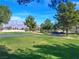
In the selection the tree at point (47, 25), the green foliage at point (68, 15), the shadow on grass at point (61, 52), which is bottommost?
the shadow on grass at point (61, 52)

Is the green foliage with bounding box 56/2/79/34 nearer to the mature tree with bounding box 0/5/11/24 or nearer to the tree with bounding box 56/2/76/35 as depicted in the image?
the tree with bounding box 56/2/76/35

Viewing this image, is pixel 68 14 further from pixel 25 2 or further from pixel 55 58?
pixel 25 2

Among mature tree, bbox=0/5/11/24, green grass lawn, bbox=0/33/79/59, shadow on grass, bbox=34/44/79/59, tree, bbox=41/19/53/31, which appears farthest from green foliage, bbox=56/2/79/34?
shadow on grass, bbox=34/44/79/59

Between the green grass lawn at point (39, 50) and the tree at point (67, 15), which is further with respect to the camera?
the tree at point (67, 15)

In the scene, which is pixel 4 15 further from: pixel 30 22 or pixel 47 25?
pixel 47 25

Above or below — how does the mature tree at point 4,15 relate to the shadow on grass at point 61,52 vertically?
above


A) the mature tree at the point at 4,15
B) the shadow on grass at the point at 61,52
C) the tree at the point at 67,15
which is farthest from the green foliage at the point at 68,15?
the shadow on grass at the point at 61,52

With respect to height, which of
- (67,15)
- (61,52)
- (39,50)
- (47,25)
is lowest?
(61,52)

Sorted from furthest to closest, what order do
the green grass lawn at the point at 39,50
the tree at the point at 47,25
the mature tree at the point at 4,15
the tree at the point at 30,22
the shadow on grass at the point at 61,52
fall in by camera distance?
1. the tree at the point at 47,25
2. the tree at the point at 30,22
3. the mature tree at the point at 4,15
4. the shadow on grass at the point at 61,52
5. the green grass lawn at the point at 39,50

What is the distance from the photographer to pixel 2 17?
299 ft

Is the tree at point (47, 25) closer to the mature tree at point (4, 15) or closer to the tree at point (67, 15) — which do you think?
the mature tree at point (4, 15)

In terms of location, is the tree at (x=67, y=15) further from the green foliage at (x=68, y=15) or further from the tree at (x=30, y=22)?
the tree at (x=30, y=22)

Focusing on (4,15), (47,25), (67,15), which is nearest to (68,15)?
(67,15)

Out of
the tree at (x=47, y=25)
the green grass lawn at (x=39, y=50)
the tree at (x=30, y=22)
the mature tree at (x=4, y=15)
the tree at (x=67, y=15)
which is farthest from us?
the tree at (x=47, y=25)
